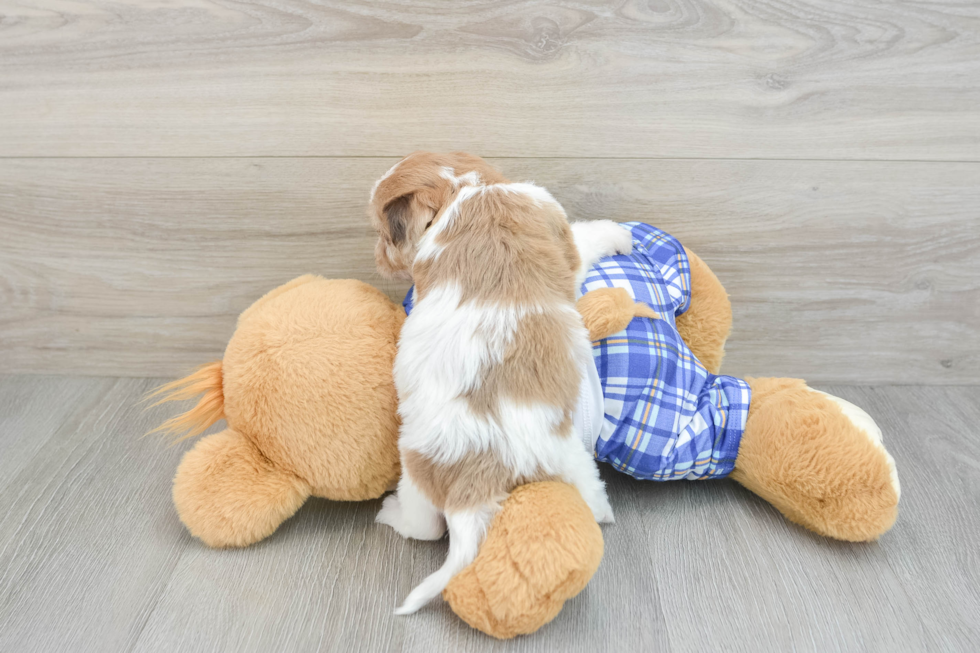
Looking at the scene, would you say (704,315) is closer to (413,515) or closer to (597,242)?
(597,242)

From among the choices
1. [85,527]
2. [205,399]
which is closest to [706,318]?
[205,399]

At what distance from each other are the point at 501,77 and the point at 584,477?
23.5 inches

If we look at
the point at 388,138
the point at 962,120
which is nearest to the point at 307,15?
the point at 388,138

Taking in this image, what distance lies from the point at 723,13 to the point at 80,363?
127 centimetres

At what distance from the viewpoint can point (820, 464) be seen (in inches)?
31.6

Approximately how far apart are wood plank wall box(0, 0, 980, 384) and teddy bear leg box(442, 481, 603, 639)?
53 cm

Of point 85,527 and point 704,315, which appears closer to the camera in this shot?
point 85,527

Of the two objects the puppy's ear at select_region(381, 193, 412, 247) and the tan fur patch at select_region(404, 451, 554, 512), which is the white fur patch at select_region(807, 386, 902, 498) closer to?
the tan fur patch at select_region(404, 451, 554, 512)

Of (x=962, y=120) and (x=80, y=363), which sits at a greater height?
(x=962, y=120)

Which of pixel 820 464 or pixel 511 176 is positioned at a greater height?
pixel 511 176

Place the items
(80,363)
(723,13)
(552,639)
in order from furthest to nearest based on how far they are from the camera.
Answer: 1. (80,363)
2. (723,13)
3. (552,639)

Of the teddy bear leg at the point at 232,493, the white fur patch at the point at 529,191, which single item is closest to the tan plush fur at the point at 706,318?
the white fur patch at the point at 529,191

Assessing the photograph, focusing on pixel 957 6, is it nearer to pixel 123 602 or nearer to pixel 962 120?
pixel 962 120

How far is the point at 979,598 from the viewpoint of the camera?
0.77m
